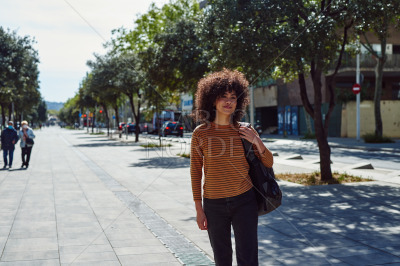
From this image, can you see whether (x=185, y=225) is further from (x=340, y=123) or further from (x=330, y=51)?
(x=340, y=123)

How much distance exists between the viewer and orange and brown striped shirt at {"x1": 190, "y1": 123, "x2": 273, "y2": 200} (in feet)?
10.3

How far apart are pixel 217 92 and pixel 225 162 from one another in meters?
0.50

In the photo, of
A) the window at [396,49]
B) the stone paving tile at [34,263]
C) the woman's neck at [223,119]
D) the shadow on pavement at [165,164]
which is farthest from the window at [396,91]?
the woman's neck at [223,119]

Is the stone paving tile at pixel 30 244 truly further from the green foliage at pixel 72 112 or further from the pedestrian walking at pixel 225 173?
the green foliage at pixel 72 112

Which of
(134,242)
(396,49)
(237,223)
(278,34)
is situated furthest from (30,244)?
(396,49)

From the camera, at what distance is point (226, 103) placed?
3.19 m

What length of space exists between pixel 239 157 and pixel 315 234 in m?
2.98

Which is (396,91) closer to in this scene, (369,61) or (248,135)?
(369,61)

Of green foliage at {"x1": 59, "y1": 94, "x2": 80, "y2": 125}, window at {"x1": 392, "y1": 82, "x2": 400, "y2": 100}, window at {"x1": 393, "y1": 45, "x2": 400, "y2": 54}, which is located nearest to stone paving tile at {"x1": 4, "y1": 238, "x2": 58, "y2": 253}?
window at {"x1": 392, "y1": 82, "x2": 400, "y2": 100}

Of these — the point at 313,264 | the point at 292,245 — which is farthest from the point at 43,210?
the point at 313,264

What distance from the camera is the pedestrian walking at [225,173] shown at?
3123 mm

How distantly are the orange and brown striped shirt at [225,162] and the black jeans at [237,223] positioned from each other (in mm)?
55

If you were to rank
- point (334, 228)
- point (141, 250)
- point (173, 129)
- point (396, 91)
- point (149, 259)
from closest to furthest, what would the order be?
point (149, 259) → point (141, 250) → point (334, 228) → point (396, 91) → point (173, 129)

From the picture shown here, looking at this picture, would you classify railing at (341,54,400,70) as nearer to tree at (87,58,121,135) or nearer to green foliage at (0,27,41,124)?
tree at (87,58,121,135)
